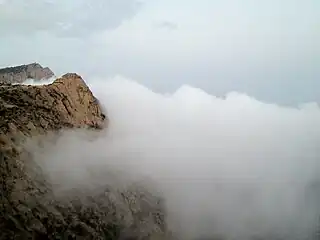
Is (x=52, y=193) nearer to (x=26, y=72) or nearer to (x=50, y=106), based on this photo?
(x=50, y=106)

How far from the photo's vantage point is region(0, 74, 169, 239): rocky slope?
217 ft

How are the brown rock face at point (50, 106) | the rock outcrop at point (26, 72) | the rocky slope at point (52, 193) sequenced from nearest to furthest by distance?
the rocky slope at point (52, 193)
the brown rock face at point (50, 106)
the rock outcrop at point (26, 72)

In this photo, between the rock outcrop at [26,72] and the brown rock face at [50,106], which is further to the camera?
the rock outcrop at [26,72]

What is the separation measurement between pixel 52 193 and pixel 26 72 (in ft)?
325

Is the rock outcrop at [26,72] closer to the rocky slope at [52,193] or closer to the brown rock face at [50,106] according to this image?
the brown rock face at [50,106]

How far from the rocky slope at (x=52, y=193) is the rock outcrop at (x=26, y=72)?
62.6 m

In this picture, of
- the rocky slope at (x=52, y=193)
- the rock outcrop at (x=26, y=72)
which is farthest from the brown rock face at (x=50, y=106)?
the rock outcrop at (x=26, y=72)

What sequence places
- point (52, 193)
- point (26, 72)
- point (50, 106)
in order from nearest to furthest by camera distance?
1. point (52, 193)
2. point (50, 106)
3. point (26, 72)

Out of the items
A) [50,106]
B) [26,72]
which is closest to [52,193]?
[50,106]

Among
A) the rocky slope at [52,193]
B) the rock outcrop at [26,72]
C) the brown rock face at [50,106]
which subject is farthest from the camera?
the rock outcrop at [26,72]

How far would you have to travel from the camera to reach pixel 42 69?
6752 inches

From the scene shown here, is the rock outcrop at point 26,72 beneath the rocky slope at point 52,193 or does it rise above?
above

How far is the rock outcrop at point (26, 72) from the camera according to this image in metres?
155

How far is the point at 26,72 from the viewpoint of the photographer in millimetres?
164000
